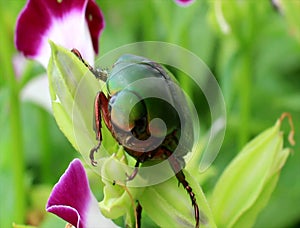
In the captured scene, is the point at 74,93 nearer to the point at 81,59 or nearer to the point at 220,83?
the point at 81,59

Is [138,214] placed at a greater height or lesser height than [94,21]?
lesser

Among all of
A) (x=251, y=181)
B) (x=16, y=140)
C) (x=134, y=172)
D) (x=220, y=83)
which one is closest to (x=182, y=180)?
(x=134, y=172)

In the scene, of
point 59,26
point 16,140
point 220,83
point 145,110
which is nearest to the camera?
point 145,110

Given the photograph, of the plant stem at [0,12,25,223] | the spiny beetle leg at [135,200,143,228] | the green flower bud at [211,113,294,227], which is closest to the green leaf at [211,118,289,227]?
the green flower bud at [211,113,294,227]

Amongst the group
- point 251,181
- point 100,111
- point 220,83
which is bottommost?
point 220,83

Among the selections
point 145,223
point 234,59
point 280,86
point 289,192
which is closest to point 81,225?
point 145,223

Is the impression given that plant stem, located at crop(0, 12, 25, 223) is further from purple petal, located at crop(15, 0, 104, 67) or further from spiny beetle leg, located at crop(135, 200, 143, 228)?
spiny beetle leg, located at crop(135, 200, 143, 228)

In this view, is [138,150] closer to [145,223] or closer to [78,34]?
[78,34]
